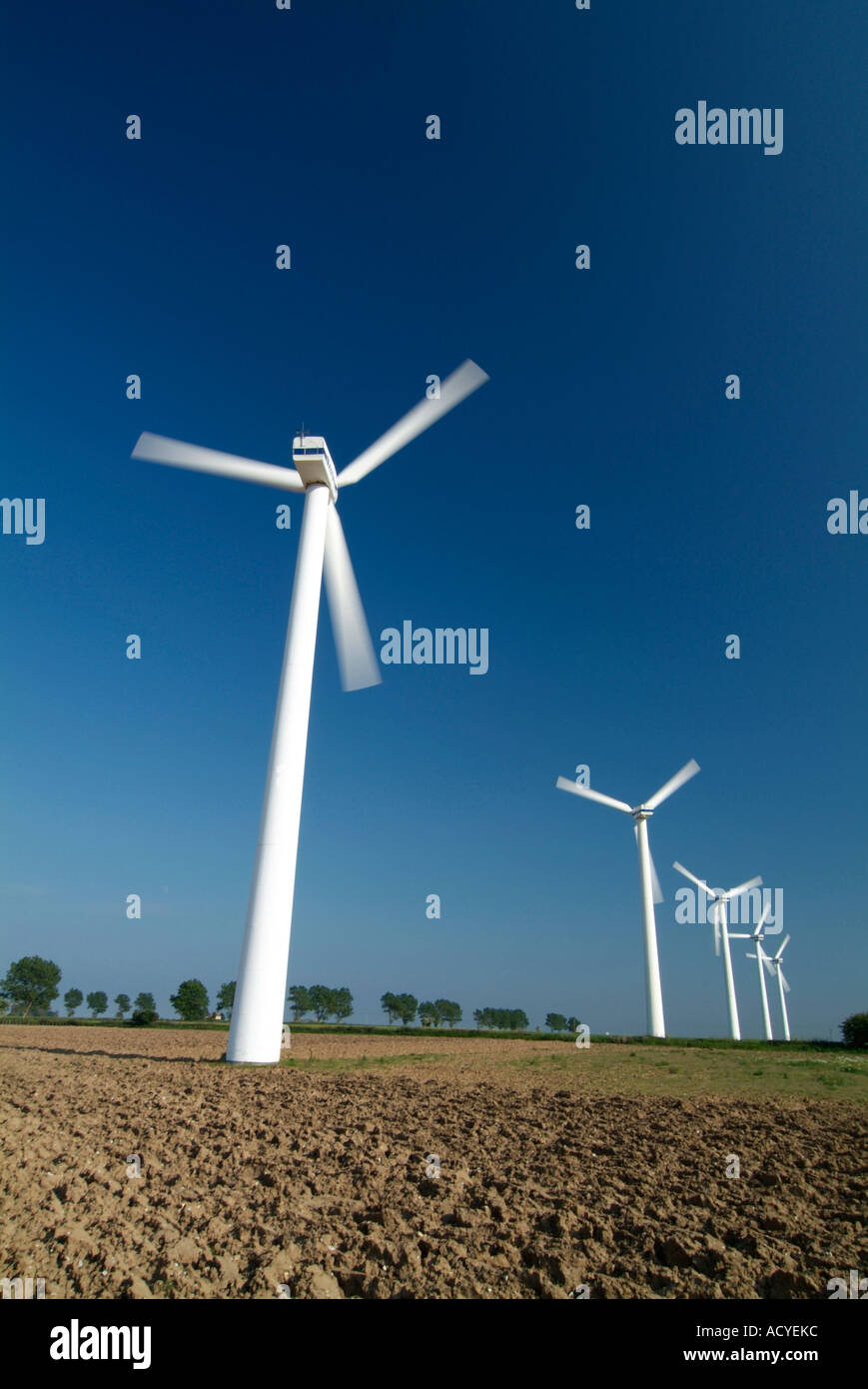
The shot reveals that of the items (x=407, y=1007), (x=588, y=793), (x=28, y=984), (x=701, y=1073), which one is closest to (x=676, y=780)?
(x=588, y=793)

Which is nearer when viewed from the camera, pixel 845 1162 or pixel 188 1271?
pixel 188 1271

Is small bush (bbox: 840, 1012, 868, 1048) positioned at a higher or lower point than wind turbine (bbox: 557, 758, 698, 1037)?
lower

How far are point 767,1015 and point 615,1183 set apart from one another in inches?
3511

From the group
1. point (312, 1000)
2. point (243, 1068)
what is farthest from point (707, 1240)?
point (312, 1000)

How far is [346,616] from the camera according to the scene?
89.1 feet

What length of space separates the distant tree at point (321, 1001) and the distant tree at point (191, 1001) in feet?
98.2

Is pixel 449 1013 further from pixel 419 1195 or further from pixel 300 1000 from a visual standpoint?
pixel 419 1195

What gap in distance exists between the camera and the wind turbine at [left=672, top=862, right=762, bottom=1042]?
6481cm

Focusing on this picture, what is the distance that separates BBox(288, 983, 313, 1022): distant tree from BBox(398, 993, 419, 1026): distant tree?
15.5 metres

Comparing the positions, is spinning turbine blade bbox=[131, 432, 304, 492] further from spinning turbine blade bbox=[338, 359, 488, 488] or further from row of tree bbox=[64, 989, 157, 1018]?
row of tree bbox=[64, 989, 157, 1018]

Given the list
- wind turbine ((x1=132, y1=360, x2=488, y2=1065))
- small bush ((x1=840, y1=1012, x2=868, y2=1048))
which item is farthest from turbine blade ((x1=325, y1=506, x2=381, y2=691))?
small bush ((x1=840, y1=1012, x2=868, y2=1048))

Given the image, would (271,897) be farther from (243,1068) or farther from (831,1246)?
(831,1246)

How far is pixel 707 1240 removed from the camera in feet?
25.4
